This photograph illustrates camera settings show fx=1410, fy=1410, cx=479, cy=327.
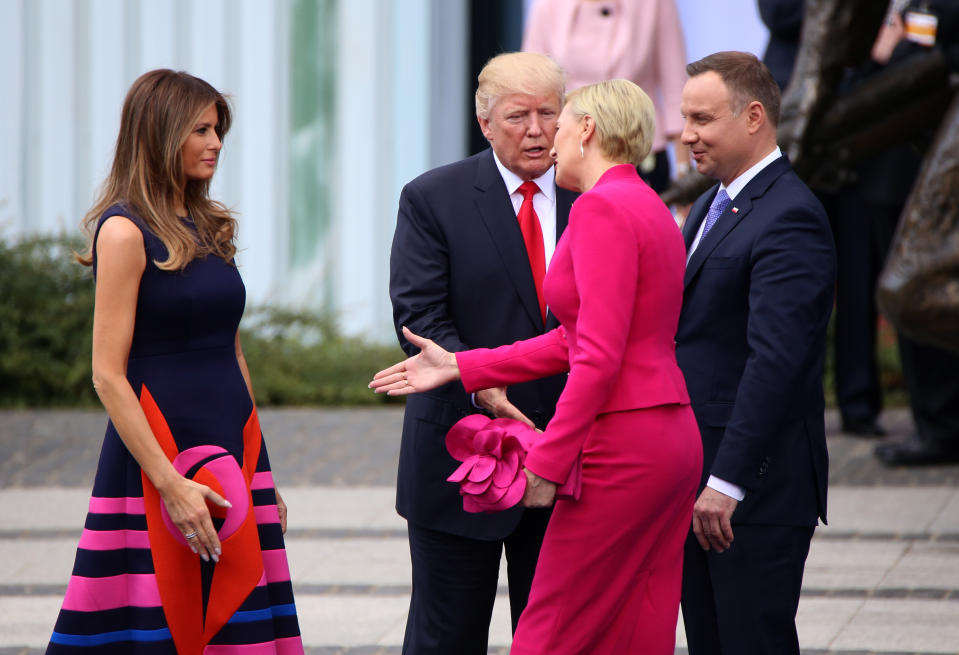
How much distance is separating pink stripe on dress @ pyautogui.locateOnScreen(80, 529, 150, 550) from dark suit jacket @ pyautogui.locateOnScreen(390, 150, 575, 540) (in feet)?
2.39

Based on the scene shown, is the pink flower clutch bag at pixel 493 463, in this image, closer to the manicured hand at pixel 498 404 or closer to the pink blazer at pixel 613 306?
the pink blazer at pixel 613 306

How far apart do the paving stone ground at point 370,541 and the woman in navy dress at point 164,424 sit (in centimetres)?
147

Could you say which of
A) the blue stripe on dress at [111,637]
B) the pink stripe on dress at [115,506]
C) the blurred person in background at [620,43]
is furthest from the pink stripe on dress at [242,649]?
the blurred person in background at [620,43]

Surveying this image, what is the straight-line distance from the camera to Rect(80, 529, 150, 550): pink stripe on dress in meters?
3.36

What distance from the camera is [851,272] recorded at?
8414 mm

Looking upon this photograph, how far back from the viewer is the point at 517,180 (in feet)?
12.5

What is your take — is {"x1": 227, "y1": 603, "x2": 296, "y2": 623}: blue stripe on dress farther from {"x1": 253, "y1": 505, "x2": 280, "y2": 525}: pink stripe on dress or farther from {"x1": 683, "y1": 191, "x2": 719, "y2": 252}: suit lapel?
{"x1": 683, "y1": 191, "x2": 719, "y2": 252}: suit lapel

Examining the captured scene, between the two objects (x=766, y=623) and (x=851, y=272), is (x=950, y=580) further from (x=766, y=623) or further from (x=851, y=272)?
(x=851, y=272)

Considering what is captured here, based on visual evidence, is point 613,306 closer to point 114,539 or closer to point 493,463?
point 493,463

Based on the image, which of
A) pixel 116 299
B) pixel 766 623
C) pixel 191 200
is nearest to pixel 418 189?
pixel 191 200

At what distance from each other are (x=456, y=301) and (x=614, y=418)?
0.76m

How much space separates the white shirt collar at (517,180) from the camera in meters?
3.80

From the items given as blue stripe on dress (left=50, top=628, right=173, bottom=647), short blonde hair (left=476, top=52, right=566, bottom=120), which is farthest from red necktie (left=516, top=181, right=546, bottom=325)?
blue stripe on dress (left=50, top=628, right=173, bottom=647)

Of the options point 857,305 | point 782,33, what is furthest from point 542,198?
point 857,305
